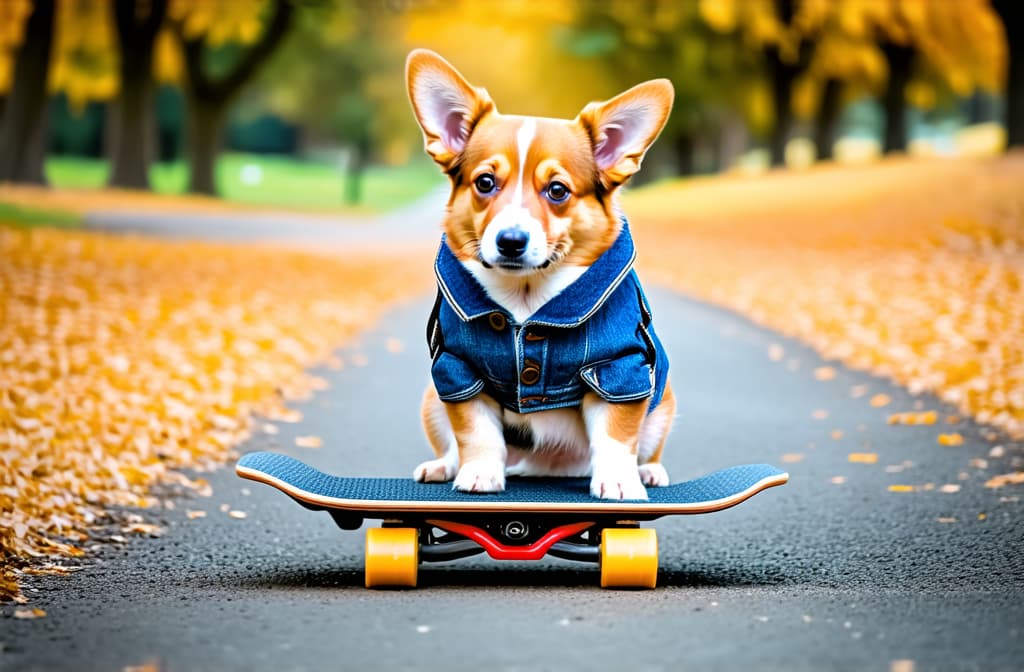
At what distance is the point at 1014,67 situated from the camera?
26.6m

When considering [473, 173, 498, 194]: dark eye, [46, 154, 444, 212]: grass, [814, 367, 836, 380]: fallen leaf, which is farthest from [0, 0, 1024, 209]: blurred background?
[473, 173, 498, 194]: dark eye

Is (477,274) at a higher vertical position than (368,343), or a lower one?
higher

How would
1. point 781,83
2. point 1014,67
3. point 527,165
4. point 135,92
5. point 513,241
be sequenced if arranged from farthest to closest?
point 781,83, point 135,92, point 1014,67, point 527,165, point 513,241

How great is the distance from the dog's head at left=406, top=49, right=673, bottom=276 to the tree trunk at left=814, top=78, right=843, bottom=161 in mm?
37506

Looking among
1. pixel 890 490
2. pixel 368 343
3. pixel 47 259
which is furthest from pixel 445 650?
pixel 47 259

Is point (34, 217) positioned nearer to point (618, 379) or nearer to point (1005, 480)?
point (1005, 480)

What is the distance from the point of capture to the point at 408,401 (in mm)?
9750

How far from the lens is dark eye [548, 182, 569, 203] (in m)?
4.57

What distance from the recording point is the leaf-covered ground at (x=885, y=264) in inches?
435

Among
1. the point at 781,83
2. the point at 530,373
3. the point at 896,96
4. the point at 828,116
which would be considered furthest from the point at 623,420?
the point at 828,116

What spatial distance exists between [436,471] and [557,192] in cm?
131

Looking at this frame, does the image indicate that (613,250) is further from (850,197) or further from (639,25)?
(639,25)

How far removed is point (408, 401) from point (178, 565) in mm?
4583

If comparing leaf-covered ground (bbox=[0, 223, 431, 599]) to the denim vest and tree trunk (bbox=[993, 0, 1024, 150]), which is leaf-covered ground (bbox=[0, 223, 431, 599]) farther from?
tree trunk (bbox=[993, 0, 1024, 150])
